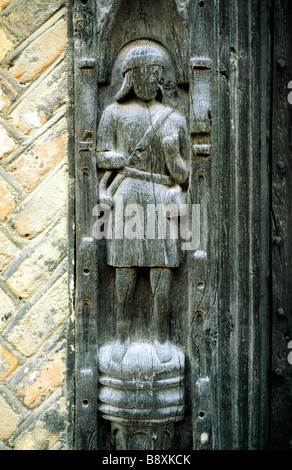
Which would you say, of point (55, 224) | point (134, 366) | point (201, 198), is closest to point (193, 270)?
point (201, 198)

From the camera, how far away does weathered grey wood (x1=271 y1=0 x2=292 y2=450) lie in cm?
213

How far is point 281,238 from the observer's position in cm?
215

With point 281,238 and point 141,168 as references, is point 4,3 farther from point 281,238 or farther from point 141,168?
point 281,238

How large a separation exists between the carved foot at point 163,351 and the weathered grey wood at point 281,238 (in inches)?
21.7

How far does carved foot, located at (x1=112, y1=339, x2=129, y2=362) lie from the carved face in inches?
36.1

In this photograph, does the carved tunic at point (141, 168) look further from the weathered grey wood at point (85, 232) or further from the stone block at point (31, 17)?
the stone block at point (31, 17)

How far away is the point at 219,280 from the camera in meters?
1.89

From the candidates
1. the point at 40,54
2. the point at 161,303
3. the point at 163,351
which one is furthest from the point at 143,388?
the point at 40,54

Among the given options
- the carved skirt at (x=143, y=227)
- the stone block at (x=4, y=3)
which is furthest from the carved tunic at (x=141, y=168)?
the stone block at (x=4, y=3)

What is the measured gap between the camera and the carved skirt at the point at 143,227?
1.81m

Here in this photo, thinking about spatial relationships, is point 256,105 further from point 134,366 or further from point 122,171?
point 134,366

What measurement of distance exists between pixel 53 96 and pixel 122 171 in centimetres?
43

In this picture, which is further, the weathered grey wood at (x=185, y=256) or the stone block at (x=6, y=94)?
the stone block at (x=6, y=94)
